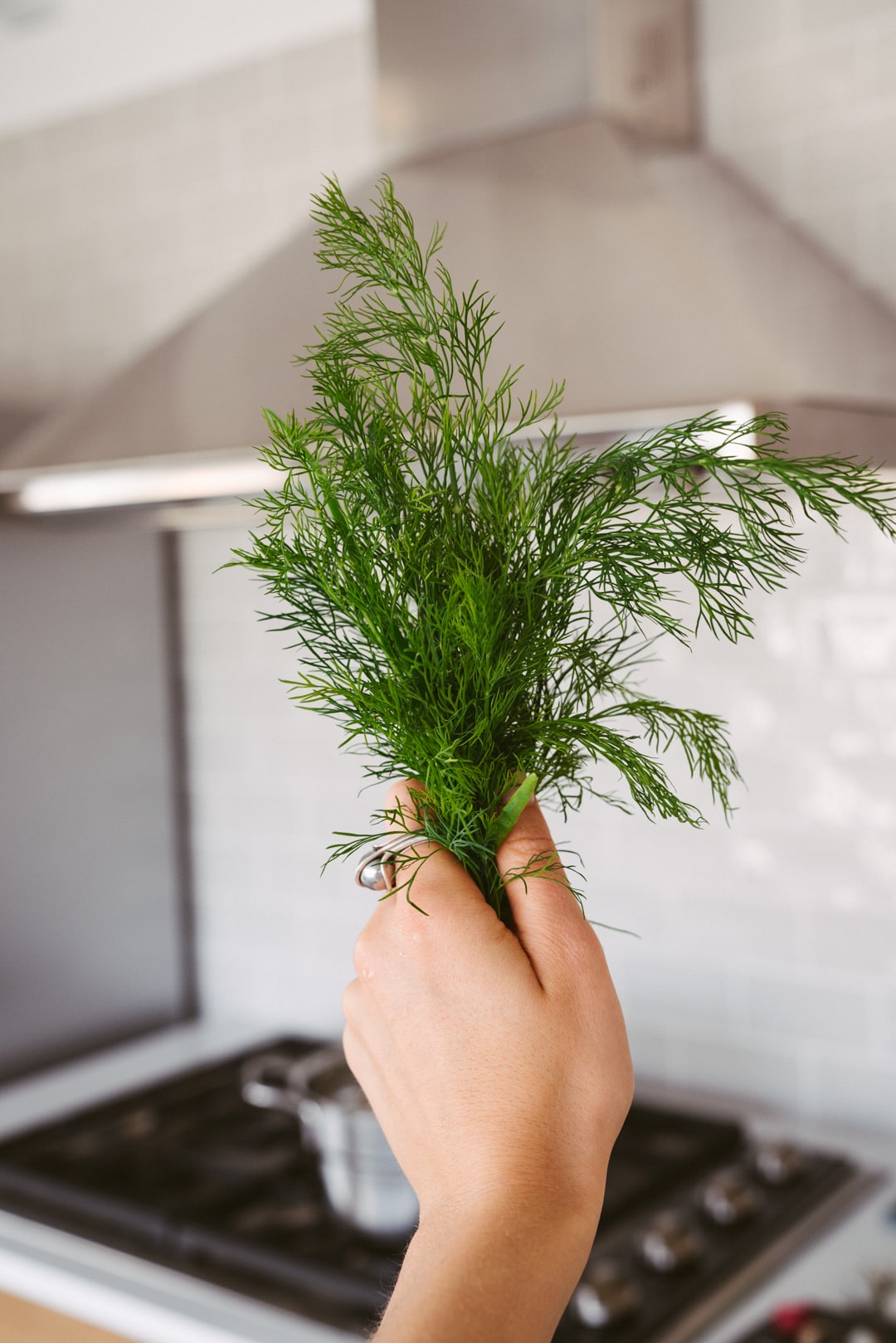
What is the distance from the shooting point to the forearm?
1.43 ft

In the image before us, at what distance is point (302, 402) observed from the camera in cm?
111

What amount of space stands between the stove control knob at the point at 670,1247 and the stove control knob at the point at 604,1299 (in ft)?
0.18

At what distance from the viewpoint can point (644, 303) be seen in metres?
1.06

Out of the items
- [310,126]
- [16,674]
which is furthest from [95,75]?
[16,674]

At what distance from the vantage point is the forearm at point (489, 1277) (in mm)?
435

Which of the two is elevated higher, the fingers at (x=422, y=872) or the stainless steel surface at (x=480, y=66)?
the stainless steel surface at (x=480, y=66)

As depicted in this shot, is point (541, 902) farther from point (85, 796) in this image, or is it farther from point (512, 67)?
point (85, 796)

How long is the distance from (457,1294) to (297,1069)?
1.12 meters

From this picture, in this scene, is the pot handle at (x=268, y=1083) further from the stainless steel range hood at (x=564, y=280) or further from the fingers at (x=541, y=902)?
the fingers at (x=541, y=902)

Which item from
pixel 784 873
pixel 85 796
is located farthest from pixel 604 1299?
pixel 85 796

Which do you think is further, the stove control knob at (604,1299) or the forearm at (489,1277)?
the stove control knob at (604,1299)

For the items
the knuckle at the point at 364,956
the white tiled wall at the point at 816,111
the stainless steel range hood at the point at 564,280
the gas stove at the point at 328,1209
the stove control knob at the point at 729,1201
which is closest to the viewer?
the knuckle at the point at 364,956

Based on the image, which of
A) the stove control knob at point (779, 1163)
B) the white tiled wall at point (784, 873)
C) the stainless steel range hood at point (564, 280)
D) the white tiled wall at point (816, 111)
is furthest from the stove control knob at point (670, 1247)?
the white tiled wall at point (816, 111)

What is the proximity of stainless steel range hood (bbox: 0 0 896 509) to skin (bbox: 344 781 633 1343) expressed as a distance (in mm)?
524
